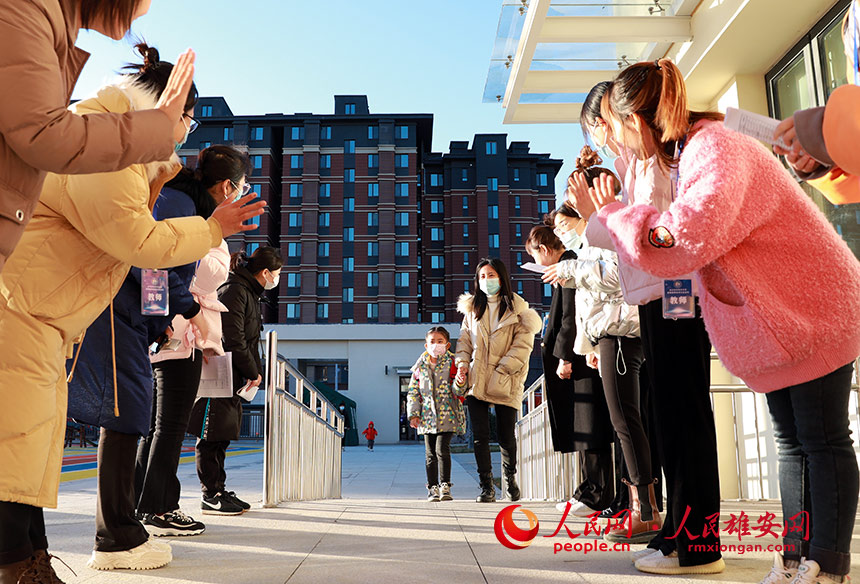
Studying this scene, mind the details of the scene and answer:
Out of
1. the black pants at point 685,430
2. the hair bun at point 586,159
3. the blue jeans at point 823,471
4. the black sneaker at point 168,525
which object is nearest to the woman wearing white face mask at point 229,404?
the black sneaker at point 168,525

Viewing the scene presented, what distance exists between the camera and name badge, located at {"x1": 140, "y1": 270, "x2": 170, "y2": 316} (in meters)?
2.51

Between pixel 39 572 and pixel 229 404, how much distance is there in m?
2.69

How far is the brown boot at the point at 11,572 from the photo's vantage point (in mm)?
1673

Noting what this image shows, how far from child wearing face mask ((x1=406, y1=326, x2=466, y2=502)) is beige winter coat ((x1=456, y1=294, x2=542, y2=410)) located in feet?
1.15

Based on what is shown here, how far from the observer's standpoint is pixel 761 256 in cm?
186

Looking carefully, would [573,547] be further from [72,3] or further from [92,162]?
[72,3]

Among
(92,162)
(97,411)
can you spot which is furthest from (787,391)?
(97,411)

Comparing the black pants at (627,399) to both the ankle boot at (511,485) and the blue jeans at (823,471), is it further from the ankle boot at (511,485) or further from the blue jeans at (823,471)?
the ankle boot at (511,485)

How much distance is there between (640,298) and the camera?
235 cm

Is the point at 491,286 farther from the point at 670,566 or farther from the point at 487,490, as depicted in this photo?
the point at 670,566

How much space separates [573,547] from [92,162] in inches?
90.1

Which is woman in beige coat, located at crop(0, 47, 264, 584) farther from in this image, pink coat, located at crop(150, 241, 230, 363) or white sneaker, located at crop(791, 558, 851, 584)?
white sneaker, located at crop(791, 558, 851, 584)

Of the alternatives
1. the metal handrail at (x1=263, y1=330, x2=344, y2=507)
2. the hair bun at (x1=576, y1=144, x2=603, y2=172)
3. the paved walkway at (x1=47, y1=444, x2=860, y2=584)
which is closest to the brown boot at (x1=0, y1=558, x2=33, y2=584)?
the paved walkway at (x1=47, y1=444, x2=860, y2=584)

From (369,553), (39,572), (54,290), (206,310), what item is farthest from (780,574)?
(206,310)
